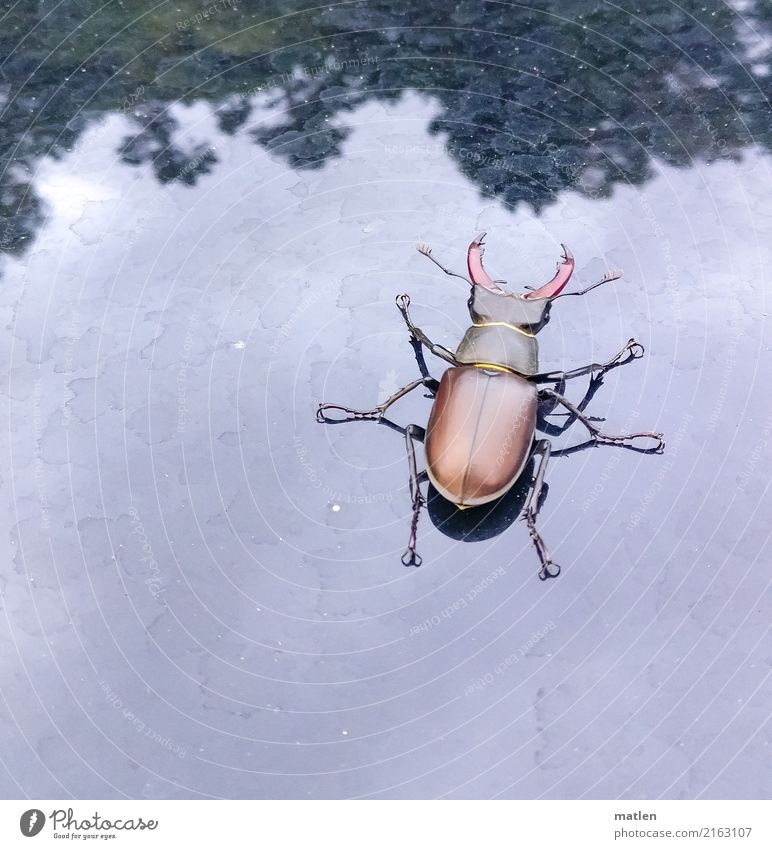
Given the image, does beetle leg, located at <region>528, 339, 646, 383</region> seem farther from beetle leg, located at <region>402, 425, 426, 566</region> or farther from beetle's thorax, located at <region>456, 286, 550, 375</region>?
beetle leg, located at <region>402, 425, 426, 566</region>

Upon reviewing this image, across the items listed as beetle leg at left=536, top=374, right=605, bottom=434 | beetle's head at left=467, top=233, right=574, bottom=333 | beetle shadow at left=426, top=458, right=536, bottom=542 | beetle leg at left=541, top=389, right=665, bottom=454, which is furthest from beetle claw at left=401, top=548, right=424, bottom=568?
beetle's head at left=467, top=233, right=574, bottom=333

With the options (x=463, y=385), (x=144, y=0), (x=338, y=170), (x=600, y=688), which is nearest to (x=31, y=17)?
(x=144, y=0)

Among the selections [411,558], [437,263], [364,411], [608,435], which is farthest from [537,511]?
[437,263]

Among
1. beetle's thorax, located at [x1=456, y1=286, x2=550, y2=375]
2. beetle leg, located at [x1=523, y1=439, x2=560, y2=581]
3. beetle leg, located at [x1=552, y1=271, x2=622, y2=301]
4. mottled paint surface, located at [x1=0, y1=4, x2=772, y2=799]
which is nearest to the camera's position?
mottled paint surface, located at [x1=0, y1=4, x2=772, y2=799]

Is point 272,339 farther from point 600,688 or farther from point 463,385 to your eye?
point 600,688

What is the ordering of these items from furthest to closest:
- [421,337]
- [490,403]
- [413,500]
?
1. [421,337]
2. [413,500]
3. [490,403]

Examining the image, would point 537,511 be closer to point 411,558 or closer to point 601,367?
point 411,558

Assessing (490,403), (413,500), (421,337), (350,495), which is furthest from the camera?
(421,337)
